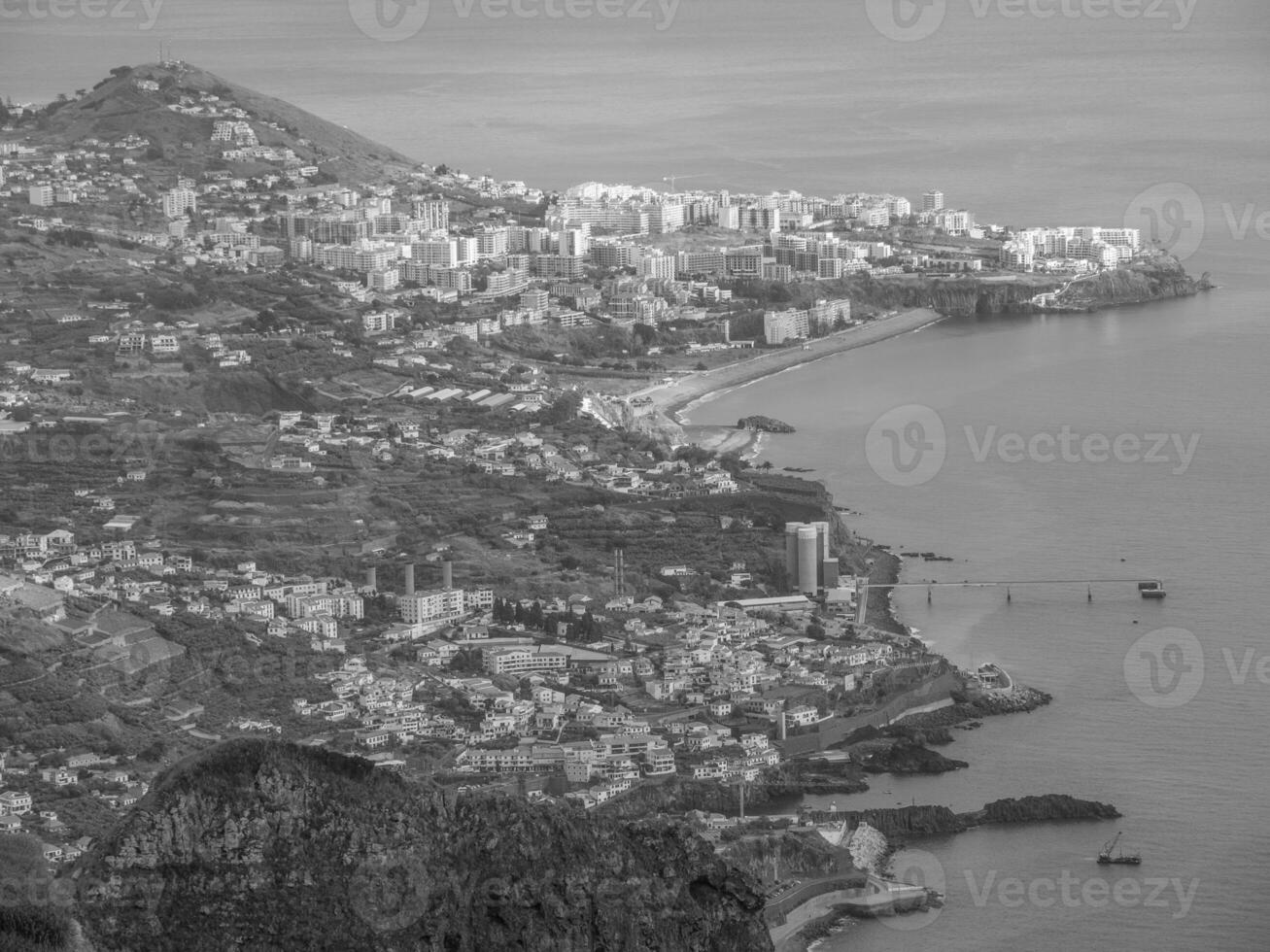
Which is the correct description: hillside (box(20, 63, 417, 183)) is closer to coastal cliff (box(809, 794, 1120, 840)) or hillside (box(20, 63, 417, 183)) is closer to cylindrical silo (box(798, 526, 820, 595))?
cylindrical silo (box(798, 526, 820, 595))

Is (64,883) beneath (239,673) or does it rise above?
above

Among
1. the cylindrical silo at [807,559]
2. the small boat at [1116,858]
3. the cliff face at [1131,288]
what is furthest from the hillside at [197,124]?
the small boat at [1116,858]

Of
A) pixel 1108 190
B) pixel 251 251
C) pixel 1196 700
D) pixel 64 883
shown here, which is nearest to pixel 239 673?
pixel 1196 700

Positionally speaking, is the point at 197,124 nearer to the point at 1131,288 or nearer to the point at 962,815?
the point at 1131,288

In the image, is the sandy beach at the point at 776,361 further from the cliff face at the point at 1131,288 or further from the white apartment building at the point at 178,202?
the white apartment building at the point at 178,202

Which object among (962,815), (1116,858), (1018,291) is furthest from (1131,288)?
(1116,858)

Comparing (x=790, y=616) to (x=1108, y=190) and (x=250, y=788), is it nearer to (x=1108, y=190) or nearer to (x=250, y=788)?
(x=250, y=788)
